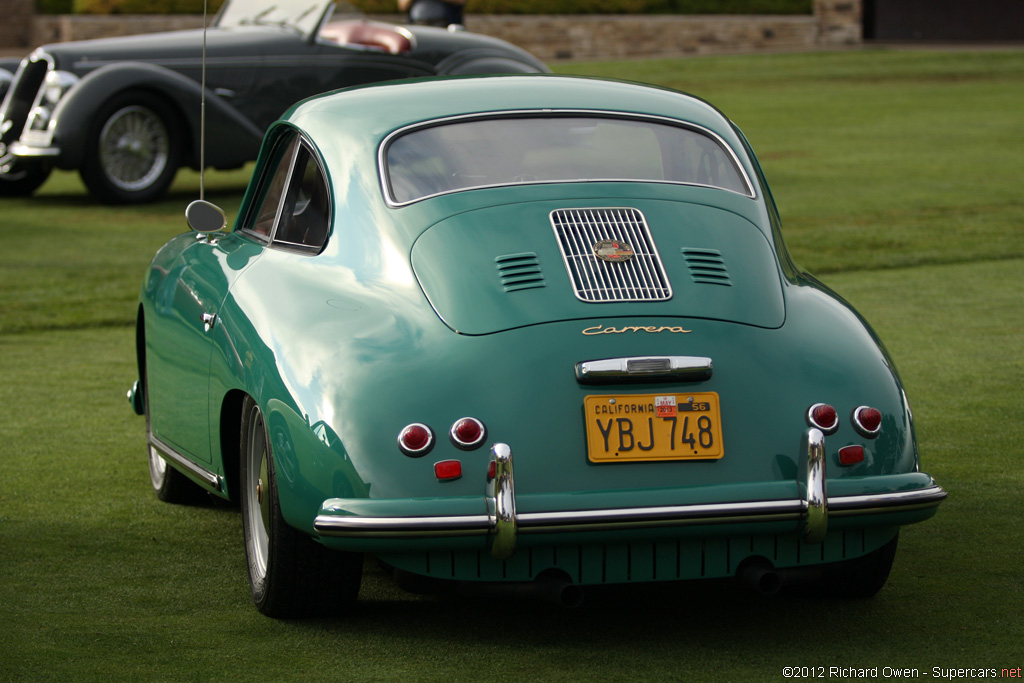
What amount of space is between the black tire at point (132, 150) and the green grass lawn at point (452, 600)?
1.85 m

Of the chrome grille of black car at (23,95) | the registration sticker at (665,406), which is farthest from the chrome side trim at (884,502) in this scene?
the chrome grille of black car at (23,95)

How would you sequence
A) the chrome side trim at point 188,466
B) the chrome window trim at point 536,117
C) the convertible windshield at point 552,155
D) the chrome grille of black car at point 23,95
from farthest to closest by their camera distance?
the chrome grille of black car at point 23,95
the chrome side trim at point 188,466
the convertible windshield at point 552,155
the chrome window trim at point 536,117

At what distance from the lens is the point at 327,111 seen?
15.2ft

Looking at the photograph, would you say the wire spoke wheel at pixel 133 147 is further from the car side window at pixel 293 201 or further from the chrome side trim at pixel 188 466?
the car side window at pixel 293 201

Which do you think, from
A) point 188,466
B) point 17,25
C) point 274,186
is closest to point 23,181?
point 274,186

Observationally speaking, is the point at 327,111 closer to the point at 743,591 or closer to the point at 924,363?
the point at 743,591

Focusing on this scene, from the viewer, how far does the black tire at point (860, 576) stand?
159 inches

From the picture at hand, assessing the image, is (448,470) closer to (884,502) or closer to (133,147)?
(884,502)

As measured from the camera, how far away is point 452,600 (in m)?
4.20

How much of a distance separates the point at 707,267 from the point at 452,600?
1.22 m

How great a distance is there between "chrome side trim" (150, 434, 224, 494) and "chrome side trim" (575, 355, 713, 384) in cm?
146

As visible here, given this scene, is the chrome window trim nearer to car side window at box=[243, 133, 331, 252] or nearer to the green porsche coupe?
the green porsche coupe

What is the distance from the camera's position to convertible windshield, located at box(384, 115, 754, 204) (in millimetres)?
4293

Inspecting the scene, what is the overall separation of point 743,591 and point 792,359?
0.83 m
